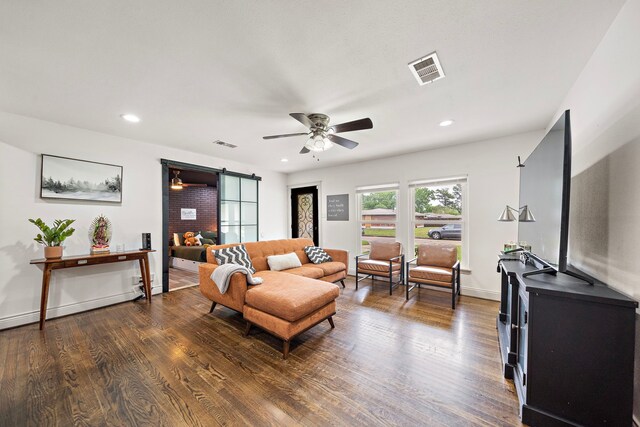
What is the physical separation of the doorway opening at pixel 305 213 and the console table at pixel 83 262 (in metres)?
3.46

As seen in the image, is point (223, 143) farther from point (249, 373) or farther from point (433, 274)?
point (433, 274)

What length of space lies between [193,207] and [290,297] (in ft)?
20.3

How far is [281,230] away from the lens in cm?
634

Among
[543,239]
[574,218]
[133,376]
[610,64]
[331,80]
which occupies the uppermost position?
[331,80]

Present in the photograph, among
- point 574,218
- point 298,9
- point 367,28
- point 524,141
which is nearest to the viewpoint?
point 298,9

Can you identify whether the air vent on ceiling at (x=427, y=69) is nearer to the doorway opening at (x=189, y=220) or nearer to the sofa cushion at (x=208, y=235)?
the doorway opening at (x=189, y=220)

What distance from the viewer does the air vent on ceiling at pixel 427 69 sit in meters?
1.82

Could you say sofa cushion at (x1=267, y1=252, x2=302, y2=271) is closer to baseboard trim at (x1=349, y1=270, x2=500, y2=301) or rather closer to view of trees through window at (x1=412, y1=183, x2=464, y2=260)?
view of trees through window at (x1=412, y1=183, x2=464, y2=260)

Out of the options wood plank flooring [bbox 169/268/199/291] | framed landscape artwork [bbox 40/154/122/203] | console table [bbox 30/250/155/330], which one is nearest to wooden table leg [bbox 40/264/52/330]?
console table [bbox 30/250/155/330]

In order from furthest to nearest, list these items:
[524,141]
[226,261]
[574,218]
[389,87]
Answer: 1. [524,141]
2. [226,261]
3. [389,87]
4. [574,218]

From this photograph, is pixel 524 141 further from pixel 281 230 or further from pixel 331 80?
pixel 281 230

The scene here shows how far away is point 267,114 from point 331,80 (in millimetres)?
989

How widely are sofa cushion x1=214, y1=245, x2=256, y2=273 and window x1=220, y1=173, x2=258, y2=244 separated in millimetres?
1610

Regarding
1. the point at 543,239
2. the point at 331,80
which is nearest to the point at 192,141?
the point at 331,80
